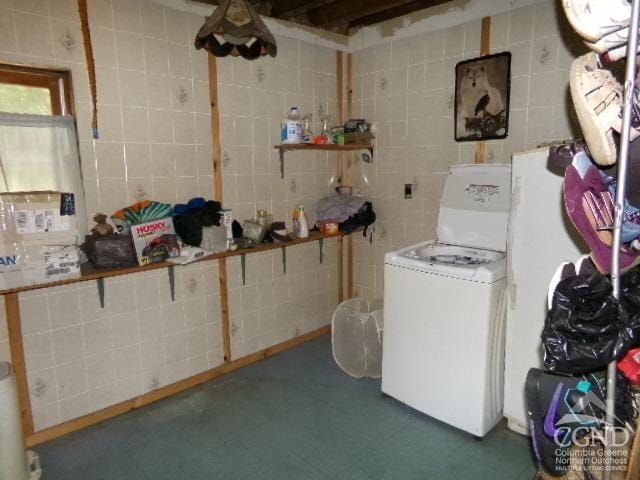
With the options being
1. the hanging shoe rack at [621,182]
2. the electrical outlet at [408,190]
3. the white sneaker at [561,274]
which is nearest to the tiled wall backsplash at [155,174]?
the electrical outlet at [408,190]

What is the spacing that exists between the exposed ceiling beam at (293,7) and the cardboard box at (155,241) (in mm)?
1542

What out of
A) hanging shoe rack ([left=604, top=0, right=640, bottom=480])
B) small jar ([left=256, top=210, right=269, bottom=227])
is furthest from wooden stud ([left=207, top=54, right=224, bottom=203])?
hanging shoe rack ([left=604, top=0, right=640, bottom=480])

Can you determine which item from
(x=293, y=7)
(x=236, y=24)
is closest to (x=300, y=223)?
(x=293, y=7)

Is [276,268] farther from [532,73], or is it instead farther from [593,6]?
[593,6]

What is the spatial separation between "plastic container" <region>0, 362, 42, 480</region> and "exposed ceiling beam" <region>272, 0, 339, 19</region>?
8.18 ft

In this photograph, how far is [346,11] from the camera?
9.21 ft

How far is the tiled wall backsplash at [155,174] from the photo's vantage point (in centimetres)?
209

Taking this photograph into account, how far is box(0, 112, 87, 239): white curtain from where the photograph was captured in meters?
1.99

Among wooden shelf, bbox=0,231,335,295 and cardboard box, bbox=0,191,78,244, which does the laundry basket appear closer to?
wooden shelf, bbox=0,231,335,295

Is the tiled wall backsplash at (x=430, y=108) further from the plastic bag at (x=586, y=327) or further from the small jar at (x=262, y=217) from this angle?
the plastic bag at (x=586, y=327)

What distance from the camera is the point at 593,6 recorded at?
881 mm

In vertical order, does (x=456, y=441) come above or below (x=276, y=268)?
below

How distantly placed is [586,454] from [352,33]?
300 cm

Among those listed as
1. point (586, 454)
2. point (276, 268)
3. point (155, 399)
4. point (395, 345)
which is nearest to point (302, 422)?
point (395, 345)
